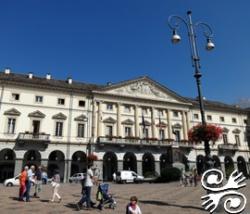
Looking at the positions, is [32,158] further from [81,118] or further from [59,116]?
[81,118]

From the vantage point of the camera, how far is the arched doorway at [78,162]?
132ft

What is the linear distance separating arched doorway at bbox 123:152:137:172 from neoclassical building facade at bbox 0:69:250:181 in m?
0.15

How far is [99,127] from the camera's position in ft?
134

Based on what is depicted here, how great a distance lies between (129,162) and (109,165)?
3.40 m

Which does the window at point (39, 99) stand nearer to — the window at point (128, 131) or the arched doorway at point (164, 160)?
the window at point (128, 131)

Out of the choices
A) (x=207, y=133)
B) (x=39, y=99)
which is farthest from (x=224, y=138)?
(x=207, y=133)

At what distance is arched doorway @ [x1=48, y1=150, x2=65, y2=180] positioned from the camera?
1512 inches

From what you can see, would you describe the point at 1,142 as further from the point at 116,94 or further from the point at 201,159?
the point at 201,159

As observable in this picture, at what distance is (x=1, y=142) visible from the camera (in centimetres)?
3484

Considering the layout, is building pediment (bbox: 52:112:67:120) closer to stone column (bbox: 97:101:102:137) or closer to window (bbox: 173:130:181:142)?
stone column (bbox: 97:101:102:137)

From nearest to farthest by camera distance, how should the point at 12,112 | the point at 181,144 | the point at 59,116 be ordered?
the point at 12,112 < the point at 59,116 < the point at 181,144

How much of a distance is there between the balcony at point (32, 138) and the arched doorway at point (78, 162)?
5.46m

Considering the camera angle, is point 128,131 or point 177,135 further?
point 177,135

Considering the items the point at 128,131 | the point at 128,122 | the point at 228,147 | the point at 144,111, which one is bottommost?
the point at 228,147
